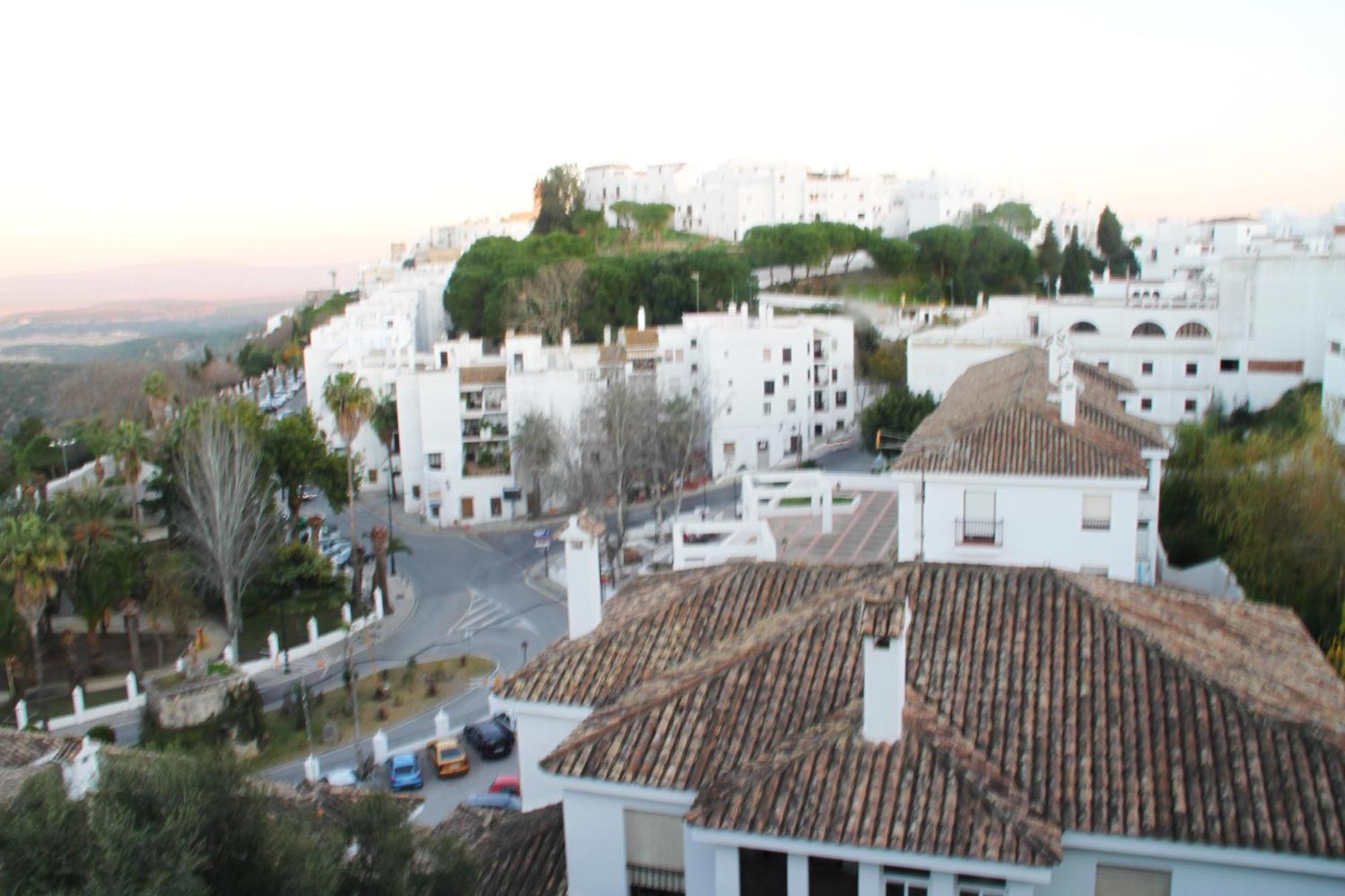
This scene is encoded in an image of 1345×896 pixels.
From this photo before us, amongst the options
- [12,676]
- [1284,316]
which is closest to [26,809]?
[12,676]

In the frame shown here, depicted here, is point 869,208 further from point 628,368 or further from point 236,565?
point 236,565

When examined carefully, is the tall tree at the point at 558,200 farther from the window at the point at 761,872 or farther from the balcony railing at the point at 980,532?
the window at the point at 761,872

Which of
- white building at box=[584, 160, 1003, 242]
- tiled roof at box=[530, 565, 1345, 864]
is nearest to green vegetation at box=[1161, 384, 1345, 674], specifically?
tiled roof at box=[530, 565, 1345, 864]

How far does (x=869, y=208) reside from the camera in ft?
357

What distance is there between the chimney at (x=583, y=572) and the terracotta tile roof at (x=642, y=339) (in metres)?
41.5

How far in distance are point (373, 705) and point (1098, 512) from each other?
20.2 m

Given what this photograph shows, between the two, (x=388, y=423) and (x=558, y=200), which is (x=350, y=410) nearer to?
(x=388, y=423)

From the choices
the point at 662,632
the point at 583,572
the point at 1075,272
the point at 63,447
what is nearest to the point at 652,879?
the point at 662,632

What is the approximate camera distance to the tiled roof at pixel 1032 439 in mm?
21688

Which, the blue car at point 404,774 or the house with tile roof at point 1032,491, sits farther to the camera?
the blue car at point 404,774

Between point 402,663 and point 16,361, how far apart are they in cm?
7999

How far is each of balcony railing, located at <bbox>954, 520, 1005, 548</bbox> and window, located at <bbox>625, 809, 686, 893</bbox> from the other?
13152 millimetres

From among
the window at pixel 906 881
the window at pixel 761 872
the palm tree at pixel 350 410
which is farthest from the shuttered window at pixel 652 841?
the palm tree at pixel 350 410

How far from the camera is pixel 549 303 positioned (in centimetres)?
6806
